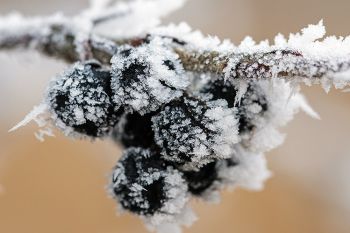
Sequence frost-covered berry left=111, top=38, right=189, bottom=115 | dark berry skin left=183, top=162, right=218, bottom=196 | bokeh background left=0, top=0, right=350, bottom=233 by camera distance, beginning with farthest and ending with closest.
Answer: bokeh background left=0, top=0, right=350, bottom=233, dark berry skin left=183, top=162, right=218, bottom=196, frost-covered berry left=111, top=38, right=189, bottom=115

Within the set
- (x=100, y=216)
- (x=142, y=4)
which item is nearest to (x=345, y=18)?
(x=100, y=216)

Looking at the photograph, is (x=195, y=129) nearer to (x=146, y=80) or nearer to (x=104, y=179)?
(x=146, y=80)

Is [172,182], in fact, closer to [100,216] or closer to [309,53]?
[309,53]

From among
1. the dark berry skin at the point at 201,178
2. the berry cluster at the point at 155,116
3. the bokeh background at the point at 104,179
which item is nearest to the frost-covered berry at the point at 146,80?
the berry cluster at the point at 155,116

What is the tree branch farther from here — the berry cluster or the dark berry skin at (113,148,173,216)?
the dark berry skin at (113,148,173,216)

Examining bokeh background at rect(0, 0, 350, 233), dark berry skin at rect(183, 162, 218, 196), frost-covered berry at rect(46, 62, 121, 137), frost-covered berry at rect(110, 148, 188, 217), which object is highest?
bokeh background at rect(0, 0, 350, 233)

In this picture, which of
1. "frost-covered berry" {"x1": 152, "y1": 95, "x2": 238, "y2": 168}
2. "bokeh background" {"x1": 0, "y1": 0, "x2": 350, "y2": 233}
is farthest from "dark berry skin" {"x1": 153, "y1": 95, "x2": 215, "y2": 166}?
"bokeh background" {"x1": 0, "y1": 0, "x2": 350, "y2": 233}
